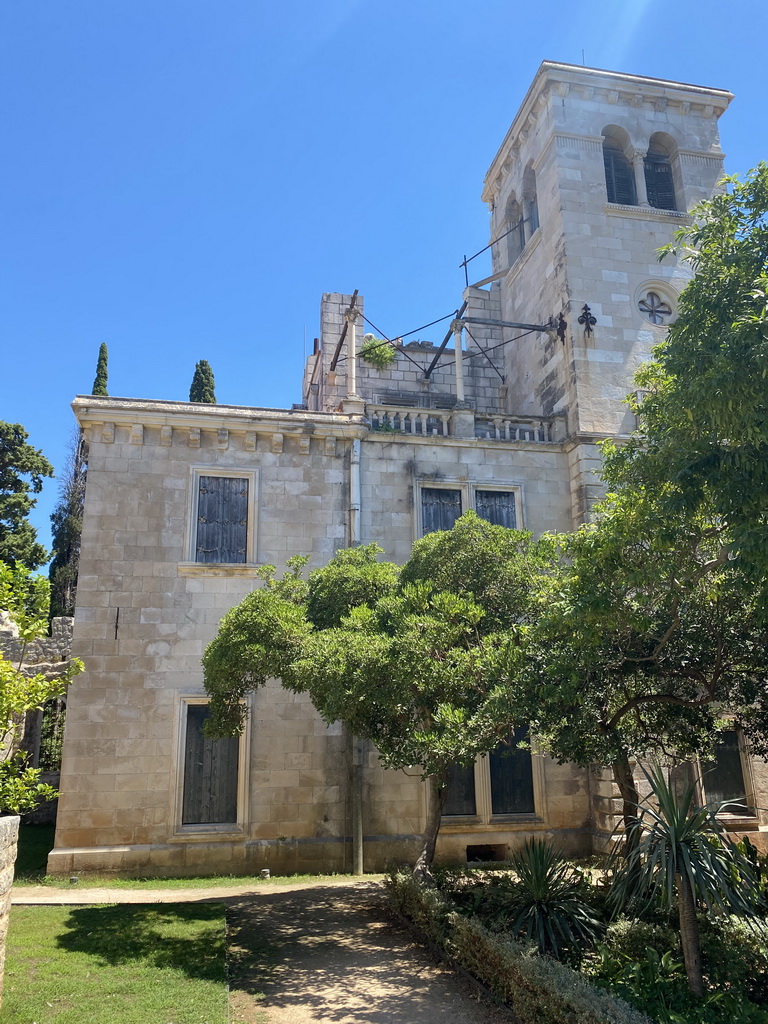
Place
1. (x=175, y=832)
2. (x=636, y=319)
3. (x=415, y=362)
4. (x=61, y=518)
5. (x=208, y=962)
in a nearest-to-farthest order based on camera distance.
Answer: (x=208, y=962) < (x=175, y=832) < (x=636, y=319) < (x=415, y=362) < (x=61, y=518)

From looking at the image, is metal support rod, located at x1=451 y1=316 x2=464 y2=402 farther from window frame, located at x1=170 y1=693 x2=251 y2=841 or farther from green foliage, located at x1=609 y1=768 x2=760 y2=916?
green foliage, located at x1=609 y1=768 x2=760 y2=916

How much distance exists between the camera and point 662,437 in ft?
30.8

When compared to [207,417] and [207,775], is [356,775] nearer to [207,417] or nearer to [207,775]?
[207,775]

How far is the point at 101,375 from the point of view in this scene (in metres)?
29.3

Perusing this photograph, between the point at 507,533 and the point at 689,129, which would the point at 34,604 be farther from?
the point at 689,129

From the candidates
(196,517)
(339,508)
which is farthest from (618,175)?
(196,517)

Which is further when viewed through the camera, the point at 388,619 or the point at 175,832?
the point at 175,832

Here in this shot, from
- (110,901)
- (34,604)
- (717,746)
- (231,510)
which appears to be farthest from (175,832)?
(717,746)

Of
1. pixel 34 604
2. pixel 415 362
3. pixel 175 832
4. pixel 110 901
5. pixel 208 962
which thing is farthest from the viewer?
pixel 415 362

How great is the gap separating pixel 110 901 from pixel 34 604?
6.87 metres

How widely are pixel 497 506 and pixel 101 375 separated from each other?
1833cm

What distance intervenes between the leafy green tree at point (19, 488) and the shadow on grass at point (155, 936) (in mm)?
14026

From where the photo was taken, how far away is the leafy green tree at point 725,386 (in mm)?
7496

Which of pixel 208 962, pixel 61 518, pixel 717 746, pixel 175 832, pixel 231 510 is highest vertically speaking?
pixel 61 518
